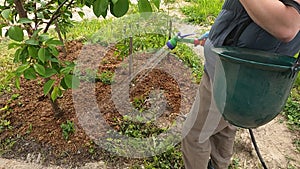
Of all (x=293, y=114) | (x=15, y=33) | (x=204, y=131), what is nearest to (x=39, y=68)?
(x=15, y=33)

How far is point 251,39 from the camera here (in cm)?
107

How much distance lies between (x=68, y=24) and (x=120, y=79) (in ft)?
1.90

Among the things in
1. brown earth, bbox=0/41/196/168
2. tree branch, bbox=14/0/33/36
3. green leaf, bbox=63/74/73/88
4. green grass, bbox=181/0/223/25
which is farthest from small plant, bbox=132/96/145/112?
green grass, bbox=181/0/223/25

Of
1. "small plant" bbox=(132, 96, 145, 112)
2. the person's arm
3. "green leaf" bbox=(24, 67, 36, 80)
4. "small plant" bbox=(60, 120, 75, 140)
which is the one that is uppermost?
the person's arm

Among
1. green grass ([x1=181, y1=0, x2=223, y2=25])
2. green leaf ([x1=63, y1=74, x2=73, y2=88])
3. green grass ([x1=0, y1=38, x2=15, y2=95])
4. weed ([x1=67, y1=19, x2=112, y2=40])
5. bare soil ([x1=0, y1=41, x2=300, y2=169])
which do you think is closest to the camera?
green leaf ([x1=63, y1=74, x2=73, y2=88])

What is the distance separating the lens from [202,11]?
3750 millimetres

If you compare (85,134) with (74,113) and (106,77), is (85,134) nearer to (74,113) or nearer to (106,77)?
(74,113)

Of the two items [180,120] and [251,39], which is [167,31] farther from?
[251,39]

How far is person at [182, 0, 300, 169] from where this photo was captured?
2.79 feet

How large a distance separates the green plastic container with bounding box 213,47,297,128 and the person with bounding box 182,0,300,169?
7cm

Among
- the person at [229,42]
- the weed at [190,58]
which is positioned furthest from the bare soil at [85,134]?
the person at [229,42]

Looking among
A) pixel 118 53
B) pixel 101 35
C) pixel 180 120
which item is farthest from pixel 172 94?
pixel 101 35

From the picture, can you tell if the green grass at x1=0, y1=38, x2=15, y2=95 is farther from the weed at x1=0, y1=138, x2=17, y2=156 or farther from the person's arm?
the person's arm

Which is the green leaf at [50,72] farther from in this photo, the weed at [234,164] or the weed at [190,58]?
the weed at [190,58]
